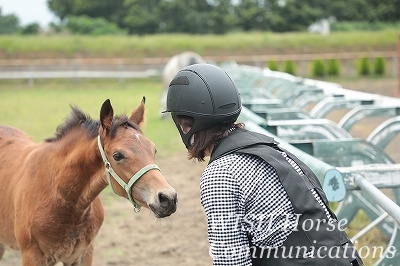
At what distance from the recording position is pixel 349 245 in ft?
7.72

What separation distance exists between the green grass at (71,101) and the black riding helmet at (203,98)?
24.0 ft

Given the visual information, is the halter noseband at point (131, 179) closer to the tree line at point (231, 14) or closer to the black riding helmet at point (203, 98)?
the black riding helmet at point (203, 98)

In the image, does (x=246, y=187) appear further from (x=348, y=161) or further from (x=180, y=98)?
(x=348, y=161)

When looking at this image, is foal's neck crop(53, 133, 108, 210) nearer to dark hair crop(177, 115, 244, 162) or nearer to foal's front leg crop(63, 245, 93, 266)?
foal's front leg crop(63, 245, 93, 266)

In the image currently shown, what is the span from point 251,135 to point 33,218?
229cm

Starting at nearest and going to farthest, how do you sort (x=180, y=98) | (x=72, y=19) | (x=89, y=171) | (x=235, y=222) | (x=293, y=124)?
(x=235, y=222) < (x=180, y=98) < (x=89, y=171) < (x=293, y=124) < (x=72, y=19)

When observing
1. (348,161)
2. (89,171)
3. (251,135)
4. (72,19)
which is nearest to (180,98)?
(251,135)

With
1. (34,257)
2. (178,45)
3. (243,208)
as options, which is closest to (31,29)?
(178,45)

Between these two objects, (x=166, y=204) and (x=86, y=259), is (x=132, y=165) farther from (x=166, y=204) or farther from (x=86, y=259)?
(x=86, y=259)

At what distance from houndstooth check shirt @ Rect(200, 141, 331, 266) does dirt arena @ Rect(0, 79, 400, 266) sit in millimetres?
2651

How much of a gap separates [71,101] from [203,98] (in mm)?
18234

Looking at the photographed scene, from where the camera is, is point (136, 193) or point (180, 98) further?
point (136, 193)

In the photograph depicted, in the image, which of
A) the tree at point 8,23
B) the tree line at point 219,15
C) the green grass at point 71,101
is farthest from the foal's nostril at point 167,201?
the tree at point 8,23

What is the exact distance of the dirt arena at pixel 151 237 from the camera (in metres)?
5.83
